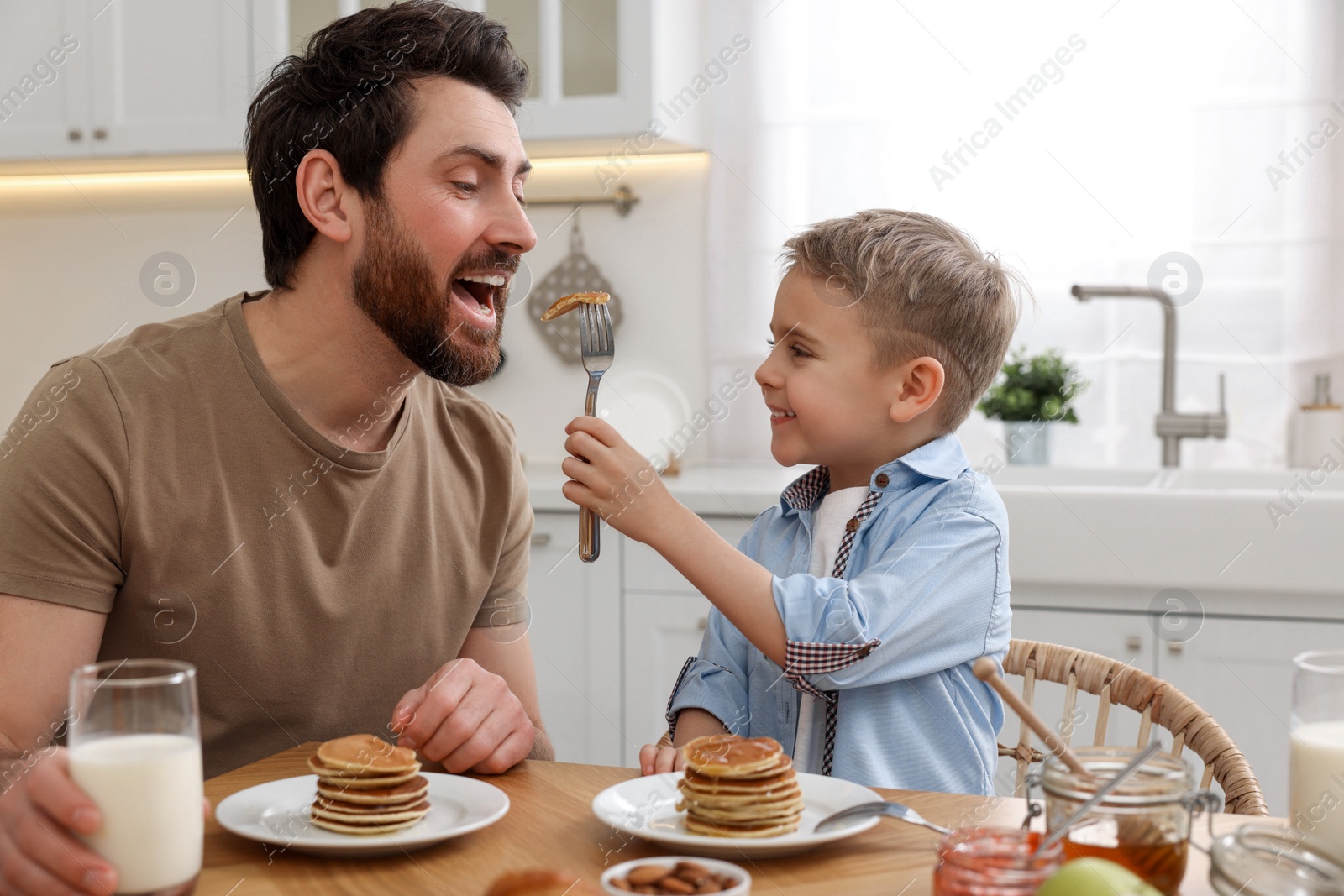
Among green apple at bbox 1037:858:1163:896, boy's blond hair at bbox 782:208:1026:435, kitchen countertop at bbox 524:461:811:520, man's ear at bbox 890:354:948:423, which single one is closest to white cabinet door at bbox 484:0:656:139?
kitchen countertop at bbox 524:461:811:520

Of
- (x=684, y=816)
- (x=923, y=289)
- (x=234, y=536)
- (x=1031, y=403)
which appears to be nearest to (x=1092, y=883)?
(x=684, y=816)

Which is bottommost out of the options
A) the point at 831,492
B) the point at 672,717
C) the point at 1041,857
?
the point at 672,717

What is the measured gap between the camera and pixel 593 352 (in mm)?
1159

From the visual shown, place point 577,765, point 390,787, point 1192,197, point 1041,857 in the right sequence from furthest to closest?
1. point 1192,197
2. point 577,765
3. point 390,787
4. point 1041,857

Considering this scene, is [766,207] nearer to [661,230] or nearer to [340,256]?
[661,230]

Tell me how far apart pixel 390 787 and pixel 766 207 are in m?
2.31

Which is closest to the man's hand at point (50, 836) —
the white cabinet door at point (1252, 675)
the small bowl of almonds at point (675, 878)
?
the small bowl of almonds at point (675, 878)

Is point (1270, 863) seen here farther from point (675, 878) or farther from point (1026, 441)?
point (1026, 441)

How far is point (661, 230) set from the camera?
302 cm

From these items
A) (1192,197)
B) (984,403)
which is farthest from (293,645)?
(1192,197)

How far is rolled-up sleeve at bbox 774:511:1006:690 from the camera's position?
42.4 inches

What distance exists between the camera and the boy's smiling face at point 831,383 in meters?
1.27

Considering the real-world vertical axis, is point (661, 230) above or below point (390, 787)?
above

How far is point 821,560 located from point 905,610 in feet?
0.69
